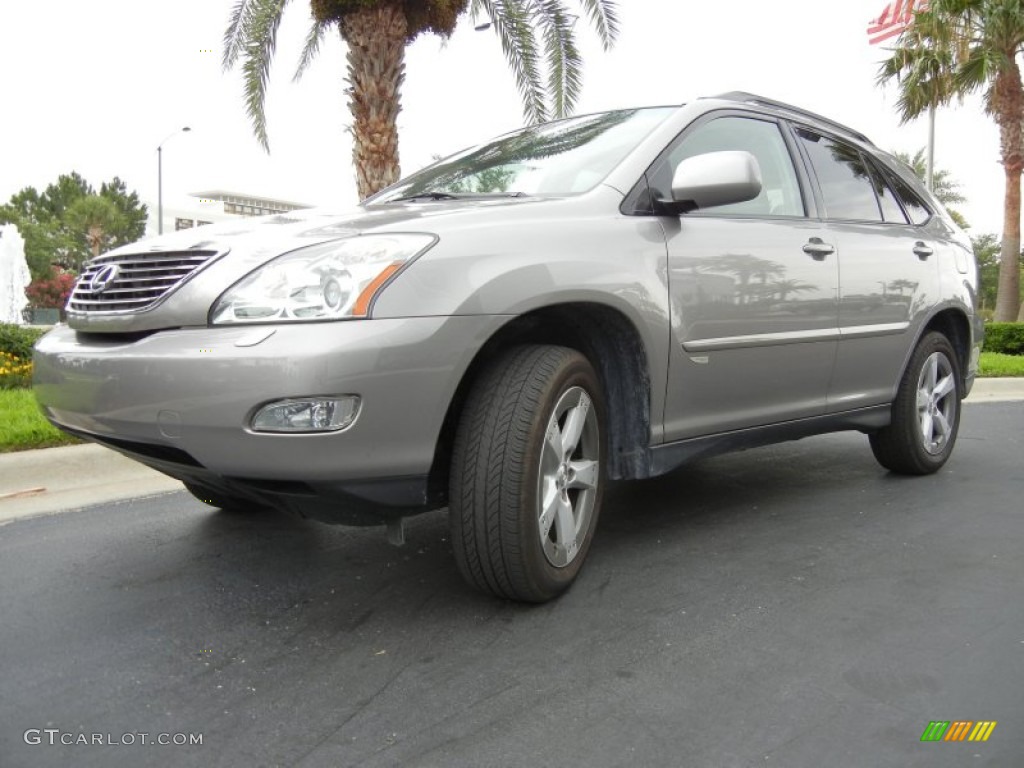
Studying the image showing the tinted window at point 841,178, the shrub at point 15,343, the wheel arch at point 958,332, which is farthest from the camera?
the shrub at point 15,343

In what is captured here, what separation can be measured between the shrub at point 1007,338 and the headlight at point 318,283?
14.8 metres

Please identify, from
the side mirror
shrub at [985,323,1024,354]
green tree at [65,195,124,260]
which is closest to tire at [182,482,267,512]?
the side mirror

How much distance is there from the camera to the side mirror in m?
3.11

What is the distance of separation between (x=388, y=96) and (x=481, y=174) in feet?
23.7

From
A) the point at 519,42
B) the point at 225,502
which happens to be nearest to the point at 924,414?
the point at 225,502

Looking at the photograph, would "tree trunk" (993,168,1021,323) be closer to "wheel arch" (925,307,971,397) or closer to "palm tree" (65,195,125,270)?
"wheel arch" (925,307,971,397)

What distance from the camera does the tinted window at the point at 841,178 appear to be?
13.6 ft

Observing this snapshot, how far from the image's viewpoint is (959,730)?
2.12 meters

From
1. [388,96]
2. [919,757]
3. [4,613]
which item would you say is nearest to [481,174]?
[4,613]

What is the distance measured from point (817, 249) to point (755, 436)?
2.67ft

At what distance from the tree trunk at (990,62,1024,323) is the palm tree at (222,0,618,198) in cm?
1213

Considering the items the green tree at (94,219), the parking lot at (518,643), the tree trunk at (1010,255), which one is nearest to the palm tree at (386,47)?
the parking lot at (518,643)

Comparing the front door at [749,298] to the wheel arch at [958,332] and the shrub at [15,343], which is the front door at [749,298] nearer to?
the wheel arch at [958,332]

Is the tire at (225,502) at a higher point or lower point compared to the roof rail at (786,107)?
lower
